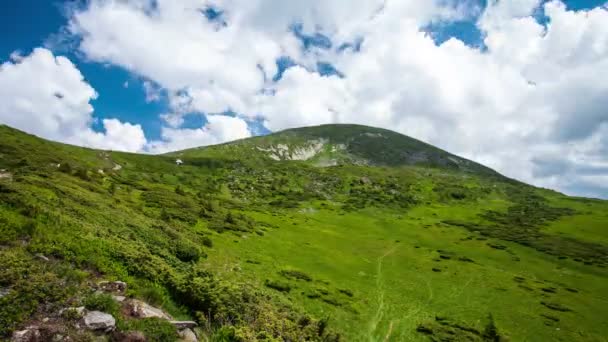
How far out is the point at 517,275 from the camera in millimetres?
83312

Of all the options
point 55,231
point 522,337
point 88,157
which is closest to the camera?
point 55,231

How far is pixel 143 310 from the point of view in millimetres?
16125

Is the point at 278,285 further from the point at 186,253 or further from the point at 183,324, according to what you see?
the point at 183,324

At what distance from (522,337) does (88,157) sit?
19279 cm

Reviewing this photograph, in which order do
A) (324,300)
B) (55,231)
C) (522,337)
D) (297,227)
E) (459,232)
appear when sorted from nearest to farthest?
(55,231), (324,300), (522,337), (297,227), (459,232)

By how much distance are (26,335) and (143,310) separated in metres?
4.59

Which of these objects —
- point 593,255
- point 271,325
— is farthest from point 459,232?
point 271,325

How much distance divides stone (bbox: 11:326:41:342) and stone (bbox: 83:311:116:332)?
62.5 inches

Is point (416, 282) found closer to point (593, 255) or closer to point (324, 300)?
point (324, 300)

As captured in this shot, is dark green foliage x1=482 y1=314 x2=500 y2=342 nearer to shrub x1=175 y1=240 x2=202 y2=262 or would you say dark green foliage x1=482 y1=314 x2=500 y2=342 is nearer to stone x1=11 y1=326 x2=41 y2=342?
shrub x1=175 y1=240 x2=202 y2=262

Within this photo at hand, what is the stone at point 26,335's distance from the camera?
12.1 meters

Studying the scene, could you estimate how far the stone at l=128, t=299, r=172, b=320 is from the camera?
51.4ft

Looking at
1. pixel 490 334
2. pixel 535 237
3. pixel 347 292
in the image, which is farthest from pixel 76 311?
pixel 535 237

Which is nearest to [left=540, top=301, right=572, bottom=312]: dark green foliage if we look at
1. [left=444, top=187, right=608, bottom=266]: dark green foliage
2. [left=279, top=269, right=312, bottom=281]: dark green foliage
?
[left=279, top=269, right=312, bottom=281]: dark green foliage
